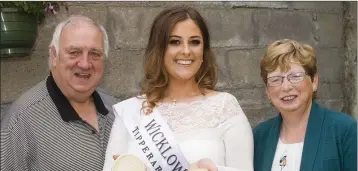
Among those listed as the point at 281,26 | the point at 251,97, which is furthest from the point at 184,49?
the point at 281,26

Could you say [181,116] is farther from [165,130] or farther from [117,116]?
[117,116]

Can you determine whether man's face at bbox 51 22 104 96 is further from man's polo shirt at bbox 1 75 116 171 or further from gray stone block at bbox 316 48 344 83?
gray stone block at bbox 316 48 344 83

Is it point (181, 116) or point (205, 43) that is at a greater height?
point (205, 43)

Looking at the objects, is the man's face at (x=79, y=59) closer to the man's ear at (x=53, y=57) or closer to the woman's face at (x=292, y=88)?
the man's ear at (x=53, y=57)

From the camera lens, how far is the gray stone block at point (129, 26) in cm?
326

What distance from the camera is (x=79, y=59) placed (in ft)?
8.13

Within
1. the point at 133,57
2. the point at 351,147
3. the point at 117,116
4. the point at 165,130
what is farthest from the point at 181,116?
the point at 133,57

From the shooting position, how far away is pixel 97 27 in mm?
2574

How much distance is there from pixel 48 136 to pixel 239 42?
157 centimetres

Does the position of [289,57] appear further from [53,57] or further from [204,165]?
[53,57]

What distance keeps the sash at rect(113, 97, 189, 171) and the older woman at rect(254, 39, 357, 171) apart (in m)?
0.36

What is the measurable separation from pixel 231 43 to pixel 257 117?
50 cm

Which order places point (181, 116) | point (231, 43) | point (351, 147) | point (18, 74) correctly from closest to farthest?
1. point (351, 147)
2. point (181, 116)
3. point (18, 74)
4. point (231, 43)

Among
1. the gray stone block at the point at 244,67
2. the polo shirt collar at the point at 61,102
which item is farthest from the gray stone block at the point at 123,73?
the polo shirt collar at the point at 61,102
